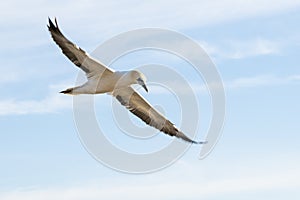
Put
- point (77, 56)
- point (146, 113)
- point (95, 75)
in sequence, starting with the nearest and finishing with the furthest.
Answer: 1. point (77, 56)
2. point (95, 75)
3. point (146, 113)

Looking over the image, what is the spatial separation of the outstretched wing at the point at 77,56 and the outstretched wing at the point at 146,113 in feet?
10.3

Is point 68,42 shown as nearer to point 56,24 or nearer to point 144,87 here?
point 56,24

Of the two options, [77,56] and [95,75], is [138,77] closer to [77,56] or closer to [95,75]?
[95,75]

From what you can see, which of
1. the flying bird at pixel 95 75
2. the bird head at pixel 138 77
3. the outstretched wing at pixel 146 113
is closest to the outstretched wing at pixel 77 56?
the flying bird at pixel 95 75

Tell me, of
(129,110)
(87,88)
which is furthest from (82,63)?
(129,110)

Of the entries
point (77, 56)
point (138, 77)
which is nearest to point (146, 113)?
point (138, 77)

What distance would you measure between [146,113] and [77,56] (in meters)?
6.40

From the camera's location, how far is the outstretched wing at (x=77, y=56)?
1969 inches

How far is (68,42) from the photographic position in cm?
5012

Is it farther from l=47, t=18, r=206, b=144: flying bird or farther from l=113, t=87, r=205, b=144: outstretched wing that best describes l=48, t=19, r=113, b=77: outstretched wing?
l=113, t=87, r=205, b=144: outstretched wing

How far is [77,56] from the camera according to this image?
167 ft

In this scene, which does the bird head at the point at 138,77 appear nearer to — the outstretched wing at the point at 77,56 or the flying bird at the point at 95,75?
the flying bird at the point at 95,75

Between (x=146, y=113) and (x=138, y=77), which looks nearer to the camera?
→ (x=138, y=77)

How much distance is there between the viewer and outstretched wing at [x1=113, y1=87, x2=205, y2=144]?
5456 centimetres
